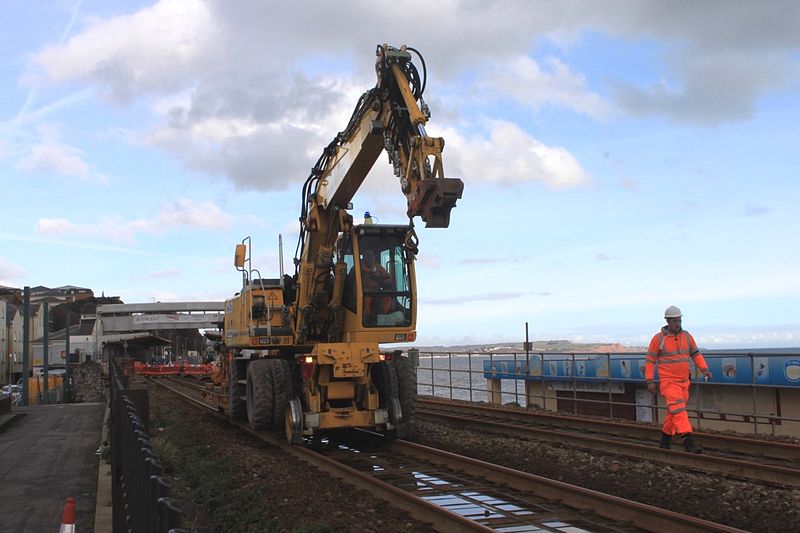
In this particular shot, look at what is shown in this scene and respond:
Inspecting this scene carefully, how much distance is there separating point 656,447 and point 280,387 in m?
6.21

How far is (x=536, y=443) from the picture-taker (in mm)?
12547

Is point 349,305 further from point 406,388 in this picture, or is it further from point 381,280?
point 406,388

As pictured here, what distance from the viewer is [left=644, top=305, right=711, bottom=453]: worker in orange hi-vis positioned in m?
9.98

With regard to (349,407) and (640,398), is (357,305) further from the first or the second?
(640,398)

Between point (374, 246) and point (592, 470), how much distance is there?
531cm

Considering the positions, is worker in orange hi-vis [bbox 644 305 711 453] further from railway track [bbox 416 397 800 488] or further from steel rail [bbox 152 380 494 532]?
steel rail [bbox 152 380 494 532]

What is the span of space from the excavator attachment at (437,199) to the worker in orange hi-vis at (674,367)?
123 inches

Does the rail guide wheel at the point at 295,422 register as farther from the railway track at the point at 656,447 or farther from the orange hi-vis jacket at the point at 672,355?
the orange hi-vis jacket at the point at 672,355

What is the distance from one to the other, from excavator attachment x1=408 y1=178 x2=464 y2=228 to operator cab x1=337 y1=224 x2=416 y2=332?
11.5 feet

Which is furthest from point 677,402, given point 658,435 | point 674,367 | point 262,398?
point 262,398

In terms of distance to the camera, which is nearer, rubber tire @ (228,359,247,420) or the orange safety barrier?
rubber tire @ (228,359,247,420)

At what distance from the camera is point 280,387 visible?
13656 mm

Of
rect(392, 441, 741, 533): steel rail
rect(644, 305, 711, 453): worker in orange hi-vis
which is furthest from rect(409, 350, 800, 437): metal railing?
rect(392, 441, 741, 533): steel rail

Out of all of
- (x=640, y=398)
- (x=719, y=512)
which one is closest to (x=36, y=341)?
(x=640, y=398)
